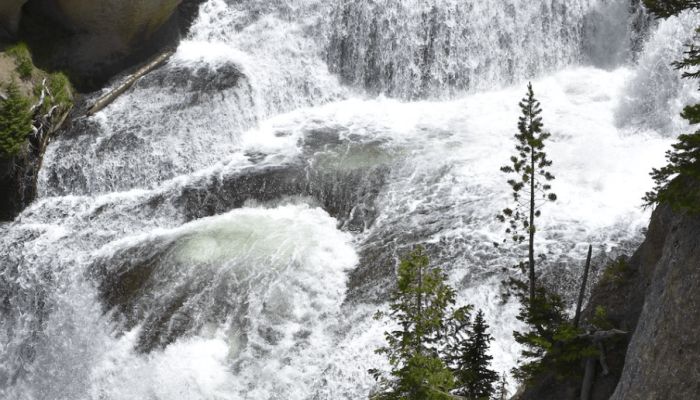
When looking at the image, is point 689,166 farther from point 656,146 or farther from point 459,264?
point 656,146

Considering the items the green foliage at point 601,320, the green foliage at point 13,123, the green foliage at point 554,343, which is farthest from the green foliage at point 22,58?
the green foliage at point 601,320

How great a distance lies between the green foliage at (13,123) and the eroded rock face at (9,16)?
371 cm

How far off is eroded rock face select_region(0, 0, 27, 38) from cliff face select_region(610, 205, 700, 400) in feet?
72.3

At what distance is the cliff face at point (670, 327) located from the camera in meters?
6.73

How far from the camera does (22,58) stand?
866 inches

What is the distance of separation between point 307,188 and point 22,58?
449 inches

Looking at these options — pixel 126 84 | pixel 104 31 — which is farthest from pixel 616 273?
pixel 104 31

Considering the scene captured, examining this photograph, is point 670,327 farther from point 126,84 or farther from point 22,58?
point 22,58

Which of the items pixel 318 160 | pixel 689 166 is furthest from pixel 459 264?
pixel 689 166

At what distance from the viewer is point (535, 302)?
9.63 m

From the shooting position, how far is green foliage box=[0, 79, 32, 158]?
1928 centimetres

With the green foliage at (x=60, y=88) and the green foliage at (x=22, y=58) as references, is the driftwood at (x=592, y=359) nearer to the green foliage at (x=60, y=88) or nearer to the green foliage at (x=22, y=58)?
the green foliage at (x=60, y=88)

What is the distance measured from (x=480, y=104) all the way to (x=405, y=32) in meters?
4.12

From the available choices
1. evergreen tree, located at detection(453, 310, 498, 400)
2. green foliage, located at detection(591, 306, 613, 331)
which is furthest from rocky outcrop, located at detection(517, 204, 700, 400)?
evergreen tree, located at detection(453, 310, 498, 400)
